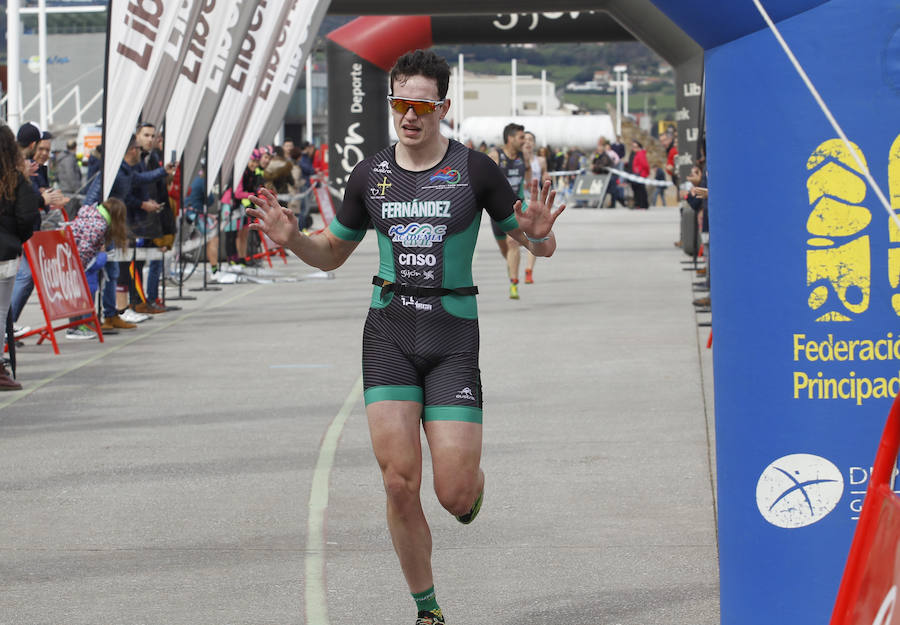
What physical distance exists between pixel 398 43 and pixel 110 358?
1571 centimetres

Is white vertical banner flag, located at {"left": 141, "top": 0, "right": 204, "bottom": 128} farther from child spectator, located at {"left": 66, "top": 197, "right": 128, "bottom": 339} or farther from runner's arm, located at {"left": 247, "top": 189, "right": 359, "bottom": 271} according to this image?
runner's arm, located at {"left": 247, "top": 189, "right": 359, "bottom": 271}

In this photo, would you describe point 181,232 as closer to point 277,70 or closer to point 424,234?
point 277,70

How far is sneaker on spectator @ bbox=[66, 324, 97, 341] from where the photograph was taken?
46.8 feet

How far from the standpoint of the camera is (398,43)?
27469 mm

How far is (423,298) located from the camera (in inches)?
195

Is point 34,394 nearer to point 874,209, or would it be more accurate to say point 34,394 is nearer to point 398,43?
point 874,209

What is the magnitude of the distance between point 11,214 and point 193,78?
6.43 metres

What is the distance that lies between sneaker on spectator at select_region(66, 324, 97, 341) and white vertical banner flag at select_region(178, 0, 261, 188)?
3074 mm

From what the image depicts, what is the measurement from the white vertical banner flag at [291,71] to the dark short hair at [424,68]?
48.9 feet

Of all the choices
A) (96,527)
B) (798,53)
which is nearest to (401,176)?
(798,53)

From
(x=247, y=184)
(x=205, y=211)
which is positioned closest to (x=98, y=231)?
(x=205, y=211)

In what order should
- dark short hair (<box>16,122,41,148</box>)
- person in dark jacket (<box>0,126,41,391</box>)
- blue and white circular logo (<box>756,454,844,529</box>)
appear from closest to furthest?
blue and white circular logo (<box>756,454,844,529</box>)
person in dark jacket (<box>0,126,41,391</box>)
dark short hair (<box>16,122,41,148</box>)

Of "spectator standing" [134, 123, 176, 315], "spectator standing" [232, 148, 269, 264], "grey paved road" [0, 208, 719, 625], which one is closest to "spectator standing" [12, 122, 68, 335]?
"grey paved road" [0, 208, 719, 625]

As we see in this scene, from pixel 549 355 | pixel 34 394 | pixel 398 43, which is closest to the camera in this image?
pixel 34 394
